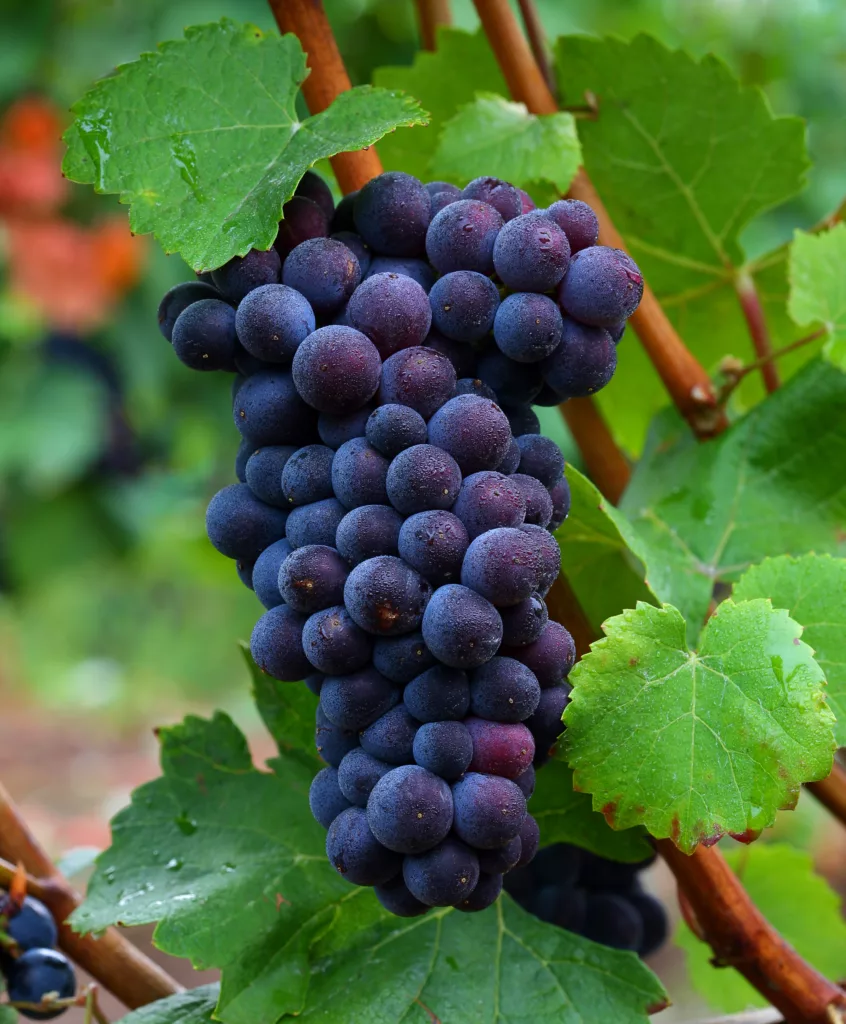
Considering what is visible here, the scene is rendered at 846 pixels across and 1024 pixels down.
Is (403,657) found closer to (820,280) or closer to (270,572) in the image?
(270,572)

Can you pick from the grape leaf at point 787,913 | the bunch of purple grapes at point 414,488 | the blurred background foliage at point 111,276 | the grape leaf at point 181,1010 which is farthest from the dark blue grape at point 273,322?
Result: the blurred background foliage at point 111,276

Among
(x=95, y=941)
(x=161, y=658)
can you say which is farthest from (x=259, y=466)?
(x=161, y=658)

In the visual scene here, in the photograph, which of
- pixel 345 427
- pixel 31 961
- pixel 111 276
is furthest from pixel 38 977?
pixel 111 276

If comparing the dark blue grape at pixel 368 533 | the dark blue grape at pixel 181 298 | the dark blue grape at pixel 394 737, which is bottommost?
the dark blue grape at pixel 394 737

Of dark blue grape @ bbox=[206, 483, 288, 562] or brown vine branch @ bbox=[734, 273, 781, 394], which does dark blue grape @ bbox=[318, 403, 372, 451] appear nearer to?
dark blue grape @ bbox=[206, 483, 288, 562]

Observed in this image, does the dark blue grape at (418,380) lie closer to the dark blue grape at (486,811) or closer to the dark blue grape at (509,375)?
the dark blue grape at (509,375)

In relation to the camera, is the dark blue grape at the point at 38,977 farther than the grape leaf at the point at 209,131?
Yes

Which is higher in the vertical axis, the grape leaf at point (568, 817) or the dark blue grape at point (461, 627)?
the dark blue grape at point (461, 627)
